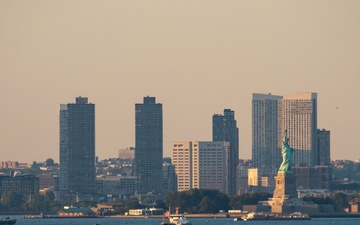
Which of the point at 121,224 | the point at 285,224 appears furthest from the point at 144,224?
the point at 285,224

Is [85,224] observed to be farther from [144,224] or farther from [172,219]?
[172,219]

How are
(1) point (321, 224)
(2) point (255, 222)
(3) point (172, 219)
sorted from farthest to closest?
(2) point (255, 222), (1) point (321, 224), (3) point (172, 219)

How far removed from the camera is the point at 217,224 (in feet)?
608

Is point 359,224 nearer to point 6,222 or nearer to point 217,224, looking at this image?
point 217,224

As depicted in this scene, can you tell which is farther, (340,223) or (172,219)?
(340,223)

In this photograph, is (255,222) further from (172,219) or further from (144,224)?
(172,219)

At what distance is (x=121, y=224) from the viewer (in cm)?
19438

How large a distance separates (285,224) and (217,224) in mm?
7616

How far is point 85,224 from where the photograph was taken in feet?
636

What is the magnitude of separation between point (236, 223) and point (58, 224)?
71.9 ft

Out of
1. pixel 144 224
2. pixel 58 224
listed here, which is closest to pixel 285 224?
pixel 144 224

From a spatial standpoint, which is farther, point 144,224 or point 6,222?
point 144,224

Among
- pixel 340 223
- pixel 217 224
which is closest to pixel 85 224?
pixel 217 224

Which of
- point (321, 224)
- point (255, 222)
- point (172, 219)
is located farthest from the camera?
point (255, 222)
